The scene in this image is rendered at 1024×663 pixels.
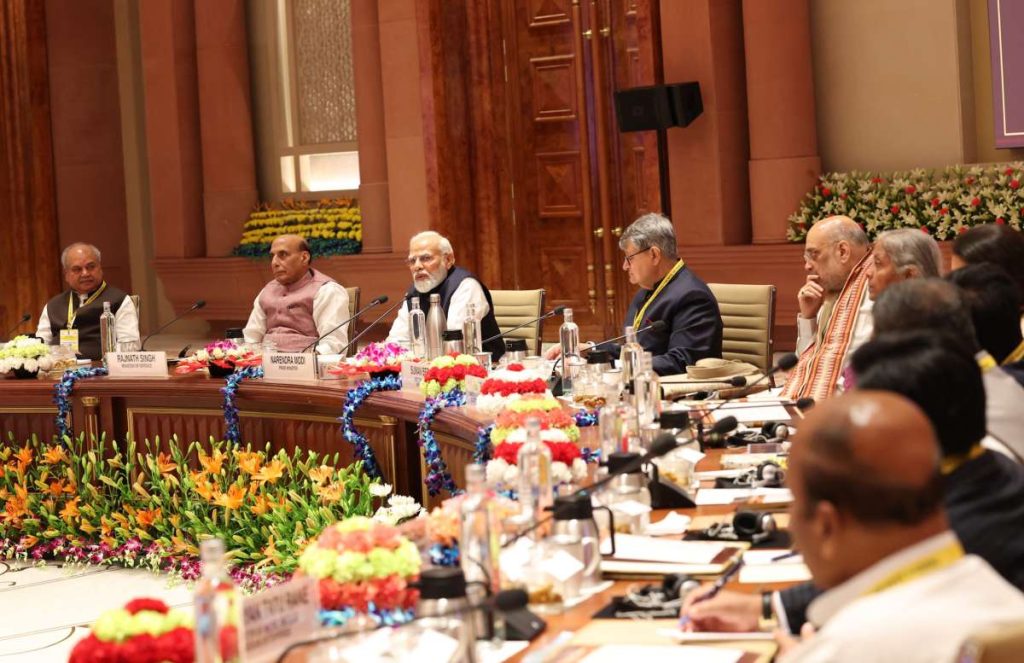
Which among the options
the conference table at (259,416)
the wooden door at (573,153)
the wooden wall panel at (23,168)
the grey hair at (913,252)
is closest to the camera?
the grey hair at (913,252)

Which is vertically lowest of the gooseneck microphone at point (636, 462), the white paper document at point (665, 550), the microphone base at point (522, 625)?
the microphone base at point (522, 625)

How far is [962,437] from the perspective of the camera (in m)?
1.93

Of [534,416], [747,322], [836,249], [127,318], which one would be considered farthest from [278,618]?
[127,318]

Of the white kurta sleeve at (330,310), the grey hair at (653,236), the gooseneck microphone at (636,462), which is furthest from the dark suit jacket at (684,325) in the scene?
the gooseneck microphone at (636,462)

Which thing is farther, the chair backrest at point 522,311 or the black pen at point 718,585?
the chair backrest at point 522,311

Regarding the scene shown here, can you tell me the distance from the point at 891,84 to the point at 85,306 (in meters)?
4.56

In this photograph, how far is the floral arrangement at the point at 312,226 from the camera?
32.4 ft

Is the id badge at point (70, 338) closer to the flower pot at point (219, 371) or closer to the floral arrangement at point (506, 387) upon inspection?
the flower pot at point (219, 371)

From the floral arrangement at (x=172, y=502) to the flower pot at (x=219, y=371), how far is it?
0.30 m

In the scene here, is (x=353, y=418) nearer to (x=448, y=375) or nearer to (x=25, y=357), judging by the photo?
(x=448, y=375)

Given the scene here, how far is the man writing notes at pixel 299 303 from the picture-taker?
6.51 metres

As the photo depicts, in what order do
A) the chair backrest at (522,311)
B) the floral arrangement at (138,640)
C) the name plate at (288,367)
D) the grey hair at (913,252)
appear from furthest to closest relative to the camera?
the chair backrest at (522,311)
the name plate at (288,367)
the grey hair at (913,252)
the floral arrangement at (138,640)

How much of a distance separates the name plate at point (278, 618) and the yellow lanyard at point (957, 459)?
3.10ft

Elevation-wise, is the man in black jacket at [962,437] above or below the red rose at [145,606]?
above
